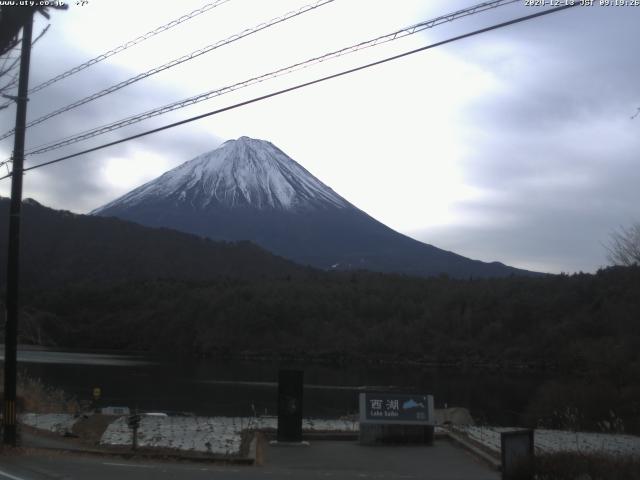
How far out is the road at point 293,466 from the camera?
12.9 m

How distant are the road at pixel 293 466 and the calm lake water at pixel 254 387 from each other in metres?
12.5

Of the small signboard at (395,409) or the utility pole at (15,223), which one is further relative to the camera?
the utility pole at (15,223)

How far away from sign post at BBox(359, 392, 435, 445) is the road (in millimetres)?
372

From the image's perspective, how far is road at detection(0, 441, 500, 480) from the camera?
12898 millimetres

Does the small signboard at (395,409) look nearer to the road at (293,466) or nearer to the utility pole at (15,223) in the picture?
the road at (293,466)

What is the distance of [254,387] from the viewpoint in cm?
5472

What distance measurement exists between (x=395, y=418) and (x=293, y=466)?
9.79 feet

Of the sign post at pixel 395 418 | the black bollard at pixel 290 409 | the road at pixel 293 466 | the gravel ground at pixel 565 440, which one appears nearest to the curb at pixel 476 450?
the road at pixel 293 466

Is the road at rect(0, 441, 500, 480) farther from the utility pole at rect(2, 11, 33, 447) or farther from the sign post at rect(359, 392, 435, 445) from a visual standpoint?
the utility pole at rect(2, 11, 33, 447)

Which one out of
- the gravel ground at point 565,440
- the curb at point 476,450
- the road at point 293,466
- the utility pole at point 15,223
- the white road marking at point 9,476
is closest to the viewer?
the white road marking at point 9,476

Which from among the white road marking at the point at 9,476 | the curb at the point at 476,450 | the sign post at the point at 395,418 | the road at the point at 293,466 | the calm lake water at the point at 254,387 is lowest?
the calm lake water at the point at 254,387

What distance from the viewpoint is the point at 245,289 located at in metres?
126

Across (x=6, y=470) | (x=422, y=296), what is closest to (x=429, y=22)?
(x=6, y=470)

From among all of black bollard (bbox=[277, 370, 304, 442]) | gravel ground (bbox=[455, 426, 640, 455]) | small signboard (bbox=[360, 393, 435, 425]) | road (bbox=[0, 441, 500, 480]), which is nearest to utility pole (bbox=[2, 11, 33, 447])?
road (bbox=[0, 441, 500, 480])
